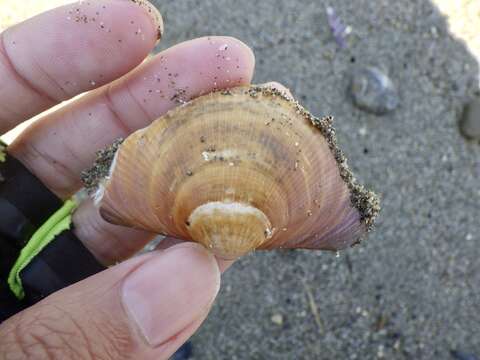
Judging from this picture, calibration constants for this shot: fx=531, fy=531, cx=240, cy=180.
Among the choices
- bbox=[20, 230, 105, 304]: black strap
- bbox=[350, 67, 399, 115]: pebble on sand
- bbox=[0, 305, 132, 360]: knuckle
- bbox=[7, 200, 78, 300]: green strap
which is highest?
bbox=[0, 305, 132, 360]: knuckle

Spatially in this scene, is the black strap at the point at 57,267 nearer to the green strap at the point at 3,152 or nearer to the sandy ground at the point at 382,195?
the green strap at the point at 3,152

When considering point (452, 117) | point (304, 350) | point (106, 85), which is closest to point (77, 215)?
point (106, 85)

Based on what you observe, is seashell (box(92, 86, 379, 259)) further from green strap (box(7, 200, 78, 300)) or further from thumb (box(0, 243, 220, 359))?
green strap (box(7, 200, 78, 300))

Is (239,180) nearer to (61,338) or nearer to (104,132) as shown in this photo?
(61,338)

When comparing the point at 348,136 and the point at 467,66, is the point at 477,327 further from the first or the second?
the point at 467,66

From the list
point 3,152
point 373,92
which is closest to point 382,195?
point 373,92

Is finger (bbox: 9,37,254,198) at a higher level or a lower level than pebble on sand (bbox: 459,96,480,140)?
higher

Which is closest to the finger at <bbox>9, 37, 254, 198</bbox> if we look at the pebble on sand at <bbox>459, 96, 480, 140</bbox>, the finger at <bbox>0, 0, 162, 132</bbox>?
the finger at <bbox>0, 0, 162, 132</bbox>

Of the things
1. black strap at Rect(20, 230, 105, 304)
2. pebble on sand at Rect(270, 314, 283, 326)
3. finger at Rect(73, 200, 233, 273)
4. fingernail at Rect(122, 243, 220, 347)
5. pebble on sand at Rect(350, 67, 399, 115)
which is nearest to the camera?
fingernail at Rect(122, 243, 220, 347)
